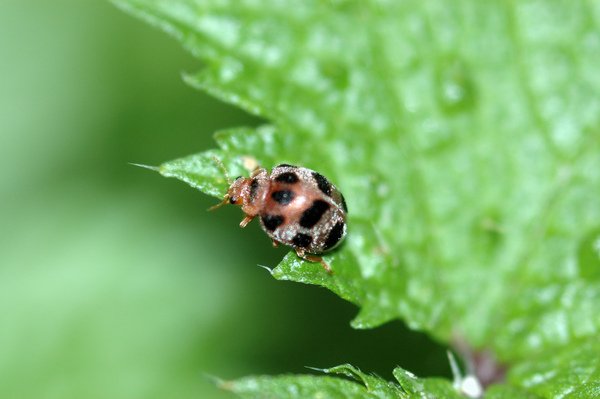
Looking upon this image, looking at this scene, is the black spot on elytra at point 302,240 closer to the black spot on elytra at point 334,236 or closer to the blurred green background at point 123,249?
the black spot on elytra at point 334,236

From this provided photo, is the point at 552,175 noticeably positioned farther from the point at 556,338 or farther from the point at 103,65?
the point at 103,65

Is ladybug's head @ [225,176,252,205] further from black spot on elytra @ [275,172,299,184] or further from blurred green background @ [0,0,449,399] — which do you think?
blurred green background @ [0,0,449,399]

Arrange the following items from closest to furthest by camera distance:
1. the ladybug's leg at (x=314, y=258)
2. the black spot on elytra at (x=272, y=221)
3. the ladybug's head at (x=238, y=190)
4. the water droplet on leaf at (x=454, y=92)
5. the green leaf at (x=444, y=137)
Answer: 1. the ladybug's leg at (x=314, y=258)
2. the black spot on elytra at (x=272, y=221)
3. the ladybug's head at (x=238, y=190)
4. the green leaf at (x=444, y=137)
5. the water droplet on leaf at (x=454, y=92)

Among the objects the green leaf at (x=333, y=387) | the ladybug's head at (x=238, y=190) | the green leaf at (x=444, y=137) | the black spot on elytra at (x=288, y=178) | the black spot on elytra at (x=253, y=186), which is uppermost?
the green leaf at (x=444, y=137)

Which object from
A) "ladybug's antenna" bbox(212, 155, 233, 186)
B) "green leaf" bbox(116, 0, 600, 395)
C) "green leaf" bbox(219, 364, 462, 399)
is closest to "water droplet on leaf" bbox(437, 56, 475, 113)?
Answer: "green leaf" bbox(116, 0, 600, 395)

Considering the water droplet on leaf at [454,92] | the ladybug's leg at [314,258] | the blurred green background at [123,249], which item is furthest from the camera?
the blurred green background at [123,249]

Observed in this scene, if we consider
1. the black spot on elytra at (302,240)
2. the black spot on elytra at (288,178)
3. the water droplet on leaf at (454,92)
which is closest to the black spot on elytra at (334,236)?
the black spot on elytra at (302,240)

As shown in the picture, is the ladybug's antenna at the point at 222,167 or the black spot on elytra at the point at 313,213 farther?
the ladybug's antenna at the point at 222,167

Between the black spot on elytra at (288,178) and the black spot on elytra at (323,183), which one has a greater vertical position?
the black spot on elytra at (323,183)
